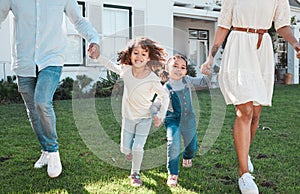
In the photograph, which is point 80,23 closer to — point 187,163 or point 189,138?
point 189,138

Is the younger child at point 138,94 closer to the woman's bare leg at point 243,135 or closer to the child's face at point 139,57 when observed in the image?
the child's face at point 139,57

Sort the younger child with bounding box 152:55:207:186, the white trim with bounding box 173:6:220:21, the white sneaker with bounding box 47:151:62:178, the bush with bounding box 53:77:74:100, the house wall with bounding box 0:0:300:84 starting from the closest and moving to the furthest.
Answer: the white sneaker with bounding box 47:151:62:178 < the younger child with bounding box 152:55:207:186 < the house wall with bounding box 0:0:300:84 < the bush with bounding box 53:77:74:100 < the white trim with bounding box 173:6:220:21

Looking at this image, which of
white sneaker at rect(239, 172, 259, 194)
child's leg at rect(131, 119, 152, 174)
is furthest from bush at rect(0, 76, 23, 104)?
white sneaker at rect(239, 172, 259, 194)

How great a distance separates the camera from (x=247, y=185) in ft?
8.72

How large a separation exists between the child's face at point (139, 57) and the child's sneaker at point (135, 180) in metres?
0.83

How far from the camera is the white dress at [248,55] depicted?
9.29 ft

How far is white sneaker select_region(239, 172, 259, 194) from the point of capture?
103 inches

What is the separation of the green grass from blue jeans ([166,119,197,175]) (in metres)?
0.14

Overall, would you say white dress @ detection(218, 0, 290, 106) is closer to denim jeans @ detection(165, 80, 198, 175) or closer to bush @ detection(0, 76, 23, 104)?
denim jeans @ detection(165, 80, 198, 175)

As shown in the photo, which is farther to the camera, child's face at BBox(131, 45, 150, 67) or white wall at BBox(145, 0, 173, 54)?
white wall at BBox(145, 0, 173, 54)

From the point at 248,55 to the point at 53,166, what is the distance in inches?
64.1

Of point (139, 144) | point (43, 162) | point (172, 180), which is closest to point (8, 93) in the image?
point (43, 162)

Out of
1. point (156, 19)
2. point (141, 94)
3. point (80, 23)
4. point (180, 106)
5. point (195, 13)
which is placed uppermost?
point (195, 13)

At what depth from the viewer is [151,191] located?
2758 millimetres
